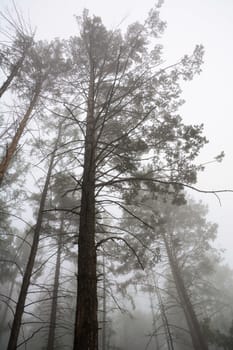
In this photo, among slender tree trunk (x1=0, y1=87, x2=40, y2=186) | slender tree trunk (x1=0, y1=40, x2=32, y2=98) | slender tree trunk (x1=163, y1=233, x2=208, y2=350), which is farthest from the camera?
slender tree trunk (x1=163, y1=233, x2=208, y2=350)

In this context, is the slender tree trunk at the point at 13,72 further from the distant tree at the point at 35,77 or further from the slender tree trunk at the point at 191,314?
the slender tree trunk at the point at 191,314

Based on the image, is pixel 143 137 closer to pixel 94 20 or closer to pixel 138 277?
pixel 94 20

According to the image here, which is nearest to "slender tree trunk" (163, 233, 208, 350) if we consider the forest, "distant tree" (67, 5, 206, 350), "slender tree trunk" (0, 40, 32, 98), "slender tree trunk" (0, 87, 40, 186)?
the forest

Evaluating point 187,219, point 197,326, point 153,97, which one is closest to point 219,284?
point 187,219

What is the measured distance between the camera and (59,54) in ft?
29.6

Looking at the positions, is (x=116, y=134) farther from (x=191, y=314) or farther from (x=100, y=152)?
(x=191, y=314)

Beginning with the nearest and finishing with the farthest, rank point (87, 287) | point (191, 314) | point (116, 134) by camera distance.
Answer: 1. point (87, 287)
2. point (116, 134)
3. point (191, 314)

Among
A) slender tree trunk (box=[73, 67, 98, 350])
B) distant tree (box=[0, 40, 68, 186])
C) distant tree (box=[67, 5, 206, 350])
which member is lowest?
slender tree trunk (box=[73, 67, 98, 350])

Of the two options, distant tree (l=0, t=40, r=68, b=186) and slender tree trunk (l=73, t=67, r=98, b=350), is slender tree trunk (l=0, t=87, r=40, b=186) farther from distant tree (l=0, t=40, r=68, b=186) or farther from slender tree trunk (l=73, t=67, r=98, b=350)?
slender tree trunk (l=73, t=67, r=98, b=350)

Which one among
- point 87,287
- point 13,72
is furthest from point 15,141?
point 87,287

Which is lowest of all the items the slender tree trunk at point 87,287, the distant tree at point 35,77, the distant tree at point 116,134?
the slender tree trunk at point 87,287

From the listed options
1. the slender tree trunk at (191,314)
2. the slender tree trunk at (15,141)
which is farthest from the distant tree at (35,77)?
the slender tree trunk at (191,314)

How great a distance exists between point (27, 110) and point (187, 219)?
412 inches

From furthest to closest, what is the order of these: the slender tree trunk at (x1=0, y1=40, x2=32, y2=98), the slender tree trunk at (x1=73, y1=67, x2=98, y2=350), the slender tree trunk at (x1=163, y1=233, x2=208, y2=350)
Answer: the slender tree trunk at (x1=163, y1=233, x2=208, y2=350) → the slender tree trunk at (x1=0, y1=40, x2=32, y2=98) → the slender tree trunk at (x1=73, y1=67, x2=98, y2=350)
